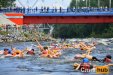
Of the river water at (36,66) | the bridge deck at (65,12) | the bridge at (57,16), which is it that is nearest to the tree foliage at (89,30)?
the bridge deck at (65,12)

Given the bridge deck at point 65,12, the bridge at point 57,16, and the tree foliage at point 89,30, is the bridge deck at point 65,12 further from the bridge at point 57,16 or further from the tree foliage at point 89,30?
the tree foliage at point 89,30

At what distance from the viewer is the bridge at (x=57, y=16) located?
389 ft

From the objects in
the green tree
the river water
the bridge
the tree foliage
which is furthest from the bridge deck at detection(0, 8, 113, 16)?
Answer: the river water

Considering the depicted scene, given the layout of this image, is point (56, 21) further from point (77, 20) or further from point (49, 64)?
point (49, 64)

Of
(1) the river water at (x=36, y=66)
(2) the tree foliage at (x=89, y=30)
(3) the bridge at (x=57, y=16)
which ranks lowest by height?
(2) the tree foliage at (x=89, y=30)

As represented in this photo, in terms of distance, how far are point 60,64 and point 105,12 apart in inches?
2526

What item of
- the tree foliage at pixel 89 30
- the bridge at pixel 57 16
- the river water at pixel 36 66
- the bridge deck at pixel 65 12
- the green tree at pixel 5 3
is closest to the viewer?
the river water at pixel 36 66

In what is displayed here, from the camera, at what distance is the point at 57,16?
391 ft

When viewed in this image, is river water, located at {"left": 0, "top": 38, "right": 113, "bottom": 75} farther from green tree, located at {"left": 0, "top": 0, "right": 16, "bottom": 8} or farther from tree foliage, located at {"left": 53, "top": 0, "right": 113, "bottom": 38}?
tree foliage, located at {"left": 53, "top": 0, "right": 113, "bottom": 38}

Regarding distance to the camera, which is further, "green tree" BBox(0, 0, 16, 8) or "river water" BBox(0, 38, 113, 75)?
"green tree" BBox(0, 0, 16, 8)

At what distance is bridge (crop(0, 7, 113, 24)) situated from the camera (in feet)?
389

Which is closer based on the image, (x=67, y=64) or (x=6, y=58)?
(x=67, y=64)

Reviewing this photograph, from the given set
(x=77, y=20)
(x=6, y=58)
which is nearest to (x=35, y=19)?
(x=77, y=20)

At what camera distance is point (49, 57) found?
65625mm
